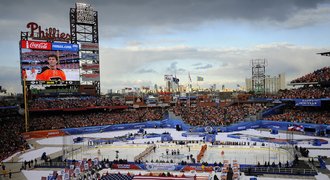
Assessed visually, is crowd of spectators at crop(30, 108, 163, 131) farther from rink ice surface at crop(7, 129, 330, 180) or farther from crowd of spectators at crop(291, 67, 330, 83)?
crowd of spectators at crop(291, 67, 330, 83)

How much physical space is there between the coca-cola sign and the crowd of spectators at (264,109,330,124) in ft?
162

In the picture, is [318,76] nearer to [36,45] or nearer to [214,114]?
[214,114]

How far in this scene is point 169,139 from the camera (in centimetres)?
5378

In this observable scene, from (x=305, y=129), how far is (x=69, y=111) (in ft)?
169

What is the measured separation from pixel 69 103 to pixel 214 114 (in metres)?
33.5

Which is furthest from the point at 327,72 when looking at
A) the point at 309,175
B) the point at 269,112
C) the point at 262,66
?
the point at 309,175

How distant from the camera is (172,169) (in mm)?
33875

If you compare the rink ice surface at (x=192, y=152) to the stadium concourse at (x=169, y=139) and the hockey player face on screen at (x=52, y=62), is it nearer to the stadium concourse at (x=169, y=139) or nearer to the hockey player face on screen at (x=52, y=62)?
the stadium concourse at (x=169, y=139)

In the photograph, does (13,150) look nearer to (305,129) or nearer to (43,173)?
(43,173)

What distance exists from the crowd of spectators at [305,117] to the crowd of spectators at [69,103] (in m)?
39.3

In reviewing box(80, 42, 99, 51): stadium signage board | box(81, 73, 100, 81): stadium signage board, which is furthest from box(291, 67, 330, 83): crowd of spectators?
box(80, 42, 99, 51): stadium signage board

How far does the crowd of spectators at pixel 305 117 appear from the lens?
57.2 meters

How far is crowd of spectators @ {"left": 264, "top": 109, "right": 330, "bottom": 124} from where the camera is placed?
188 feet

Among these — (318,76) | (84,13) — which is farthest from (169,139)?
(84,13)
